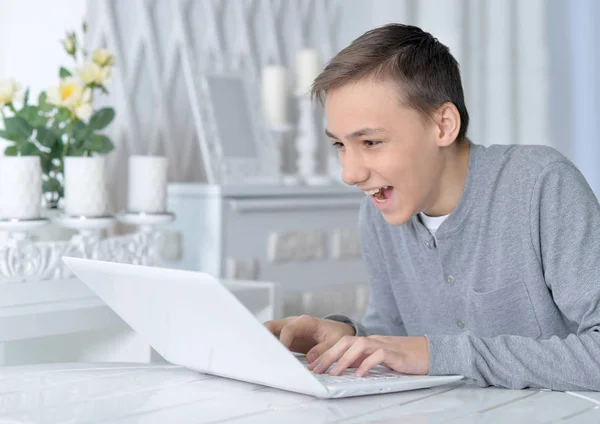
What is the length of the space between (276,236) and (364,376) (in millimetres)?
1306

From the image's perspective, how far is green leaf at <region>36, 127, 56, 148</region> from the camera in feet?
6.10

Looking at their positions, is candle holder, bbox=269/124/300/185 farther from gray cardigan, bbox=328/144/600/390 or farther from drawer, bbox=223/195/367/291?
gray cardigan, bbox=328/144/600/390

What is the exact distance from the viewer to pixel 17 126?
1813 mm

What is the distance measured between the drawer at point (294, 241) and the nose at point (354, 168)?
0.99 metres

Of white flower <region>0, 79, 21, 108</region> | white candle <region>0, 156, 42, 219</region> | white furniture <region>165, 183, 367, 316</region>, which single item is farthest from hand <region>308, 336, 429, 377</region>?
white furniture <region>165, 183, 367, 316</region>

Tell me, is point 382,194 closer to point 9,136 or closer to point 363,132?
point 363,132

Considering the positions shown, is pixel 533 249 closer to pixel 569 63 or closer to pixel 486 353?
pixel 486 353

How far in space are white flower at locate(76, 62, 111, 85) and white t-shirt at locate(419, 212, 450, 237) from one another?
839mm

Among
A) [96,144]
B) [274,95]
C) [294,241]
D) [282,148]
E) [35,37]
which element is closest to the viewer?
[96,144]

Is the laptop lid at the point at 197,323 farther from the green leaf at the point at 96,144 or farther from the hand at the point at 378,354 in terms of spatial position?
the green leaf at the point at 96,144

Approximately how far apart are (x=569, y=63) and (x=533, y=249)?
215 cm

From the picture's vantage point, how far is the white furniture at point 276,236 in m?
2.20

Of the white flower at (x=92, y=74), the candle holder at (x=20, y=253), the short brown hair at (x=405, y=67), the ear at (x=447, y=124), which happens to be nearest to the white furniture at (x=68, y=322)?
the candle holder at (x=20, y=253)

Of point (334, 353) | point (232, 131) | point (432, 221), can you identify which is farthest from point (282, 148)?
point (334, 353)
